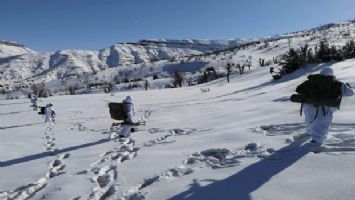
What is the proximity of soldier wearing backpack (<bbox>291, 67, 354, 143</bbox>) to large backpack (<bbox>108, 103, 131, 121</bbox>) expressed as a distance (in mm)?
7399

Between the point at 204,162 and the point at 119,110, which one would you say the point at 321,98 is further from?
the point at 119,110

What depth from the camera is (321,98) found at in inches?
295

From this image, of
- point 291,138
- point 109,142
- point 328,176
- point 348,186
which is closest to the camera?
point 348,186

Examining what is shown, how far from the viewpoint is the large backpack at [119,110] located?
1403 cm

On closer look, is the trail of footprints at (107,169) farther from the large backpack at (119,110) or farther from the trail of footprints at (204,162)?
the large backpack at (119,110)

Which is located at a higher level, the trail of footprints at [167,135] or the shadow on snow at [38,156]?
the trail of footprints at [167,135]

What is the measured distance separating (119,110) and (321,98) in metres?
8.02

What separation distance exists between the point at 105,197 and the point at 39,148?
244 inches

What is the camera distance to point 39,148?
11766 millimetres

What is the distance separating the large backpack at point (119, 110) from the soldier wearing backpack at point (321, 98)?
7399 mm

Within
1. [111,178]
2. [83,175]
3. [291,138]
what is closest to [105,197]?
[111,178]

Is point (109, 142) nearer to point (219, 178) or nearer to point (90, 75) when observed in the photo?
point (219, 178)

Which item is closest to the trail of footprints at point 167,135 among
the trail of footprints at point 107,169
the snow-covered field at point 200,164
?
the snow-covered field at point 200,164

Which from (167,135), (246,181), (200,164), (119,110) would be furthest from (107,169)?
(119,110)
